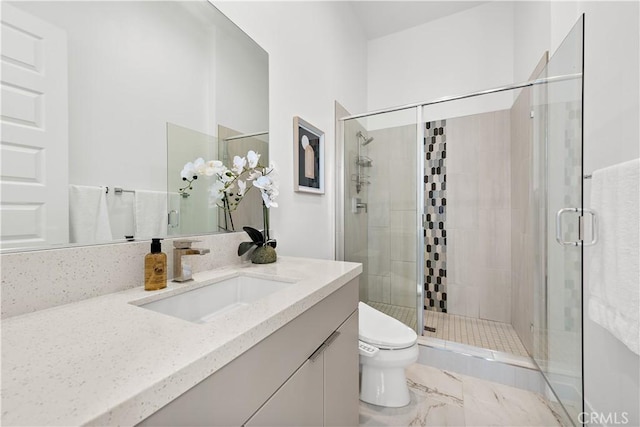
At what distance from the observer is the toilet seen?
1357mm

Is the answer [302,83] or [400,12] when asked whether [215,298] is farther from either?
[400,12]

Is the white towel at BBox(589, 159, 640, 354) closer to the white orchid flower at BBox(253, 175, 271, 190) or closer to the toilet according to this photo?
the toilet

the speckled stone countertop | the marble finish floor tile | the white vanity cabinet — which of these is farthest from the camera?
the marble finish floor tile

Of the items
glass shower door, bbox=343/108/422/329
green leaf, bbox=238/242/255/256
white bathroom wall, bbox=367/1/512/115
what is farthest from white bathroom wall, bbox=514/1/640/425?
green leaf, bbox=238/242/255/256

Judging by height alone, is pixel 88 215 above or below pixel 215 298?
above

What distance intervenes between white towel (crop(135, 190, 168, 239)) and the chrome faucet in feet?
0.23

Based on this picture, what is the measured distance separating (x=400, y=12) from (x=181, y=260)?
2.88m

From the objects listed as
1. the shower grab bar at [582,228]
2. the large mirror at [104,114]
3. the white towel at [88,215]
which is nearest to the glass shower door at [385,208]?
the shower grab bar at [582,228]

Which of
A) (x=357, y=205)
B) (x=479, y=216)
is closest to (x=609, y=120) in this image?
(x=479, y=216)

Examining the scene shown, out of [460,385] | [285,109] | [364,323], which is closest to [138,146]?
[285,109]

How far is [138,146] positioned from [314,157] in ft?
3.97

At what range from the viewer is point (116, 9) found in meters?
0.79

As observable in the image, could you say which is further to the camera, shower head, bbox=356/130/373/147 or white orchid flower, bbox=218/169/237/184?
shower head, bbox=356/130/373/147

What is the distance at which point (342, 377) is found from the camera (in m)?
0.98
